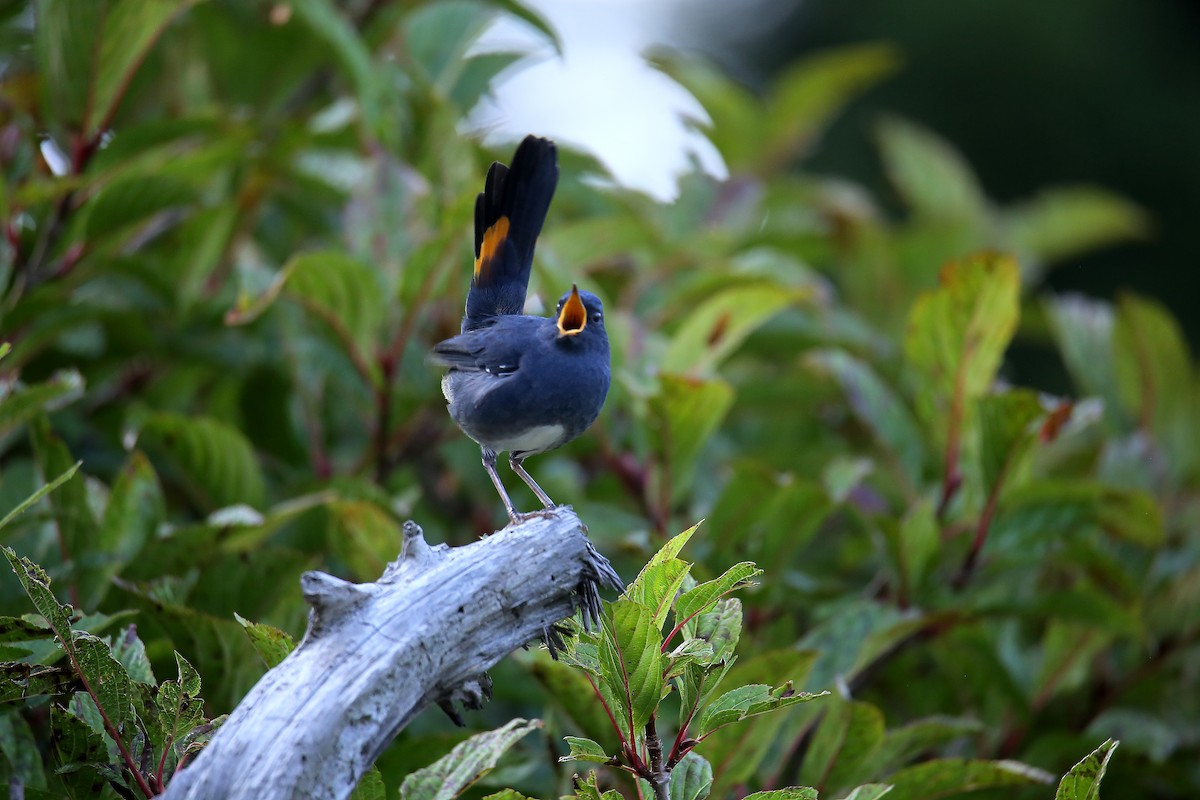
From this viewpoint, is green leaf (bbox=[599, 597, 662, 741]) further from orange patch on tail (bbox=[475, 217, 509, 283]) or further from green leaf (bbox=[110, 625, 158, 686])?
orange patch on tail (bbox=[475, 217, 509, 283])

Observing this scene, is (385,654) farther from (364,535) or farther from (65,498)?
(65,498)

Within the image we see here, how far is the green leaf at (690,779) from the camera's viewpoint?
1.68 meters

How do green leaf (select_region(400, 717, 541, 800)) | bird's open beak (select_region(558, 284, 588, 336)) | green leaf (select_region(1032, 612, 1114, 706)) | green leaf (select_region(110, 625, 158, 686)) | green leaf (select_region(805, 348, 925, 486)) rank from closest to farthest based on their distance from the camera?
1. green leaf (select_region(400, 717, 541, 800))
2. green leaf (select_region(110, 625, 158, 686))
3. bird's open beak (select_region(558, 284, 588, 336))
4. green leaf (select_region(1032, 612, 1114, 706))
5. green leaf (select_region(805, 348, 925, 486))

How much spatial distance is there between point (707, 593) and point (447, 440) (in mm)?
1640

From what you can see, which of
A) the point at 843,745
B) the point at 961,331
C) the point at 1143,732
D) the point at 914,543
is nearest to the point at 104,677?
the point at 843,745

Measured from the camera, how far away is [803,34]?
1255 centimetres

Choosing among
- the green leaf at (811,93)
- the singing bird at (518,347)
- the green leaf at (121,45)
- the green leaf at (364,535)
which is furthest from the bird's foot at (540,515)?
the green leaf at (811,93)

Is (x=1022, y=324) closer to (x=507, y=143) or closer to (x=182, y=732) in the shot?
(x=507, y=143)

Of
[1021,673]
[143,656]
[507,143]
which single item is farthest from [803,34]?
[143,656]

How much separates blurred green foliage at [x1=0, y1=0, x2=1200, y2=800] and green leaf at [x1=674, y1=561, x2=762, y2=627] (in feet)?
0.99

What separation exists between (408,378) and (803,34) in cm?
1086

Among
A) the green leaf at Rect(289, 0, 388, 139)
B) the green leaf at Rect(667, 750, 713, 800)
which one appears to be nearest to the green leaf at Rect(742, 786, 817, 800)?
the green leaf at Rect(667, 750, 713, 800)

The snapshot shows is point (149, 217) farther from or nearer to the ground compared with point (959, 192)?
farther from the ground

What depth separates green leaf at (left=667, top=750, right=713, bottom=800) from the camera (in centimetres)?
168
